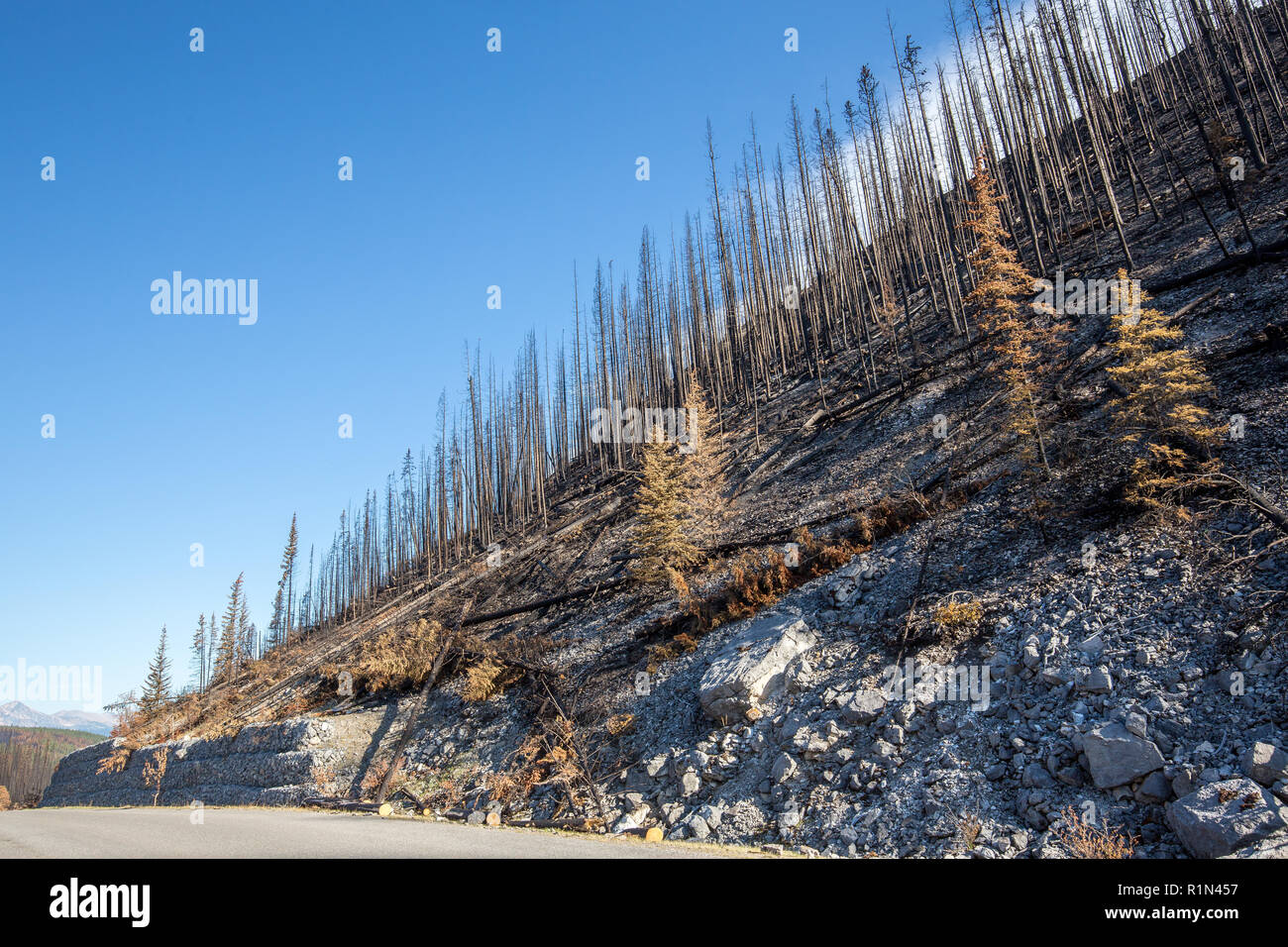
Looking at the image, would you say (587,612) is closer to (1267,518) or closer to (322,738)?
(322,738)

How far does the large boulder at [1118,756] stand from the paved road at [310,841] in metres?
5.17

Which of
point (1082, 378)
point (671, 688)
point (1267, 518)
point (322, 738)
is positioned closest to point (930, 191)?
point (1082, 378)

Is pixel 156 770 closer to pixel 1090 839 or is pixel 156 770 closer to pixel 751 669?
pixel 751 669

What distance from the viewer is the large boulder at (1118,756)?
25.3ft

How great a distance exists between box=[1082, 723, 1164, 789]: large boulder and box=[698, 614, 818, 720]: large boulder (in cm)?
561

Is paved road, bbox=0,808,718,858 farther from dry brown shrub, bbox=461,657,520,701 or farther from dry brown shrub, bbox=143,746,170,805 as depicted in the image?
dry brown shrub, bbox=143,746,170,805

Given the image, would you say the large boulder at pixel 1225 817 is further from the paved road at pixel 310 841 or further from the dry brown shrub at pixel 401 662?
the dry brown shrub at pixel 401 662

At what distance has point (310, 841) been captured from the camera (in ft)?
30.4

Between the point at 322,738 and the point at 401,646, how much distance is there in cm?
385

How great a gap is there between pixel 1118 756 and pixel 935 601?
4990mm

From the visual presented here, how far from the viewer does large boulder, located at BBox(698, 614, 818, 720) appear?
41.7ft

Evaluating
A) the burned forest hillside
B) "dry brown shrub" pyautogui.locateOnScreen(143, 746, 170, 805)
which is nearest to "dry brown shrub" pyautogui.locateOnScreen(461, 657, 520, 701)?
the burned forest hillside
